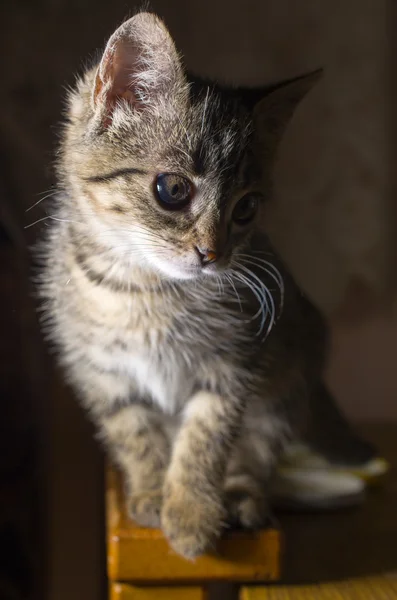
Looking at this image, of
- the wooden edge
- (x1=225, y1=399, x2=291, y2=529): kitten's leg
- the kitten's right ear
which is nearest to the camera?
the kitten's right ear

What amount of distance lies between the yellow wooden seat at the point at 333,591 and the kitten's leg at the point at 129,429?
146 millimetres

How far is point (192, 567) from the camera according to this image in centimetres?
Result: 70

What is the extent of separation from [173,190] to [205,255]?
64mm

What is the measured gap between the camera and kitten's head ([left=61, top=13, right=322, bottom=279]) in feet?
2.13

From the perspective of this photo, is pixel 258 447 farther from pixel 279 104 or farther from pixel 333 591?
pixel 279 104

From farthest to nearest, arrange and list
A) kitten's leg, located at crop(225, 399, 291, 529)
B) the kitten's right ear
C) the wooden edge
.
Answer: kitten's leg, located at crop(225, 399, 291, 529) < the wooden edge < the kitten's right ear

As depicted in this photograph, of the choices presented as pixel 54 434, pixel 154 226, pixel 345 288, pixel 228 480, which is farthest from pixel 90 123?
pixel 345 288

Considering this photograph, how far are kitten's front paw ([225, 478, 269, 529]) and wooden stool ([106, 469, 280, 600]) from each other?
0.02 meters

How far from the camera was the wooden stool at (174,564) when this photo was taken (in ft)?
2.28

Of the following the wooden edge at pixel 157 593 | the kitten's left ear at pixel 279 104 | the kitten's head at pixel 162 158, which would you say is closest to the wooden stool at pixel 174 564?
the wooden edge at pixel 157 593

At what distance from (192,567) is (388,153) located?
0.80m

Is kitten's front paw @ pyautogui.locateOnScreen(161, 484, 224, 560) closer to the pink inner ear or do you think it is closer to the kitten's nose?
the kitten's nose

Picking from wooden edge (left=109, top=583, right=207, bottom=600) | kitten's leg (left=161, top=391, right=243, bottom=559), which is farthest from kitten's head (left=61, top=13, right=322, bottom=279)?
wooden edge (left=109, top=583, right=207, bottom=600)

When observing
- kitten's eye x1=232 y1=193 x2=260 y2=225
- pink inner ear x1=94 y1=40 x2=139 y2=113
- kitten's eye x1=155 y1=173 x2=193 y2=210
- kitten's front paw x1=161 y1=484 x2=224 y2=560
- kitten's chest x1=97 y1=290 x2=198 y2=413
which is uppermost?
pink inner ear x1=94 y1=40 x2=139 y2=113
